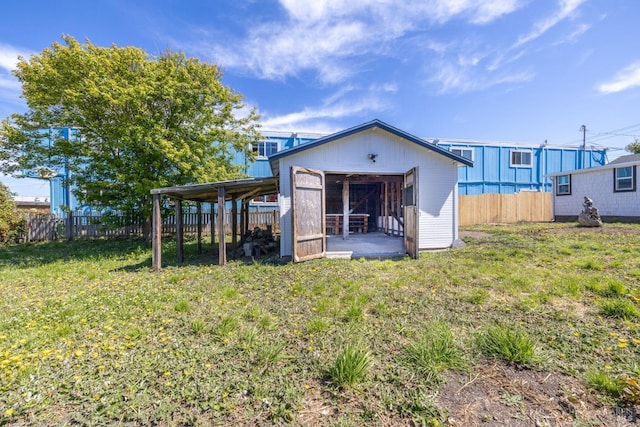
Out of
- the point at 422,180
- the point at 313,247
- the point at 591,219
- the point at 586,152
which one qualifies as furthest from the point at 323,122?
the point at 586,152

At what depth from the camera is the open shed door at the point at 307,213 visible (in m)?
6.88

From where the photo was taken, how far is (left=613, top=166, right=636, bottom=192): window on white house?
13945 mm

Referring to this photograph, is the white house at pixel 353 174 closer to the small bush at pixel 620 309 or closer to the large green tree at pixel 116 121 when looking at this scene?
the large green tree at pixel 116 121

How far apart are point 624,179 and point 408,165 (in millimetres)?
14343

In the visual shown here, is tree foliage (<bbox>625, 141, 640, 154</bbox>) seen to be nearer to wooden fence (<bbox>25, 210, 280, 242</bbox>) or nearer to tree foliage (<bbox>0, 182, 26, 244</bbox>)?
wooden fence (<bbox>25, 210, 280, 242</bbox>)

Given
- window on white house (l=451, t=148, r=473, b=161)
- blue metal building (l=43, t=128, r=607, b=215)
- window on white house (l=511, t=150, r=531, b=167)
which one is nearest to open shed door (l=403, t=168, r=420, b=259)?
blue metal building (l=43, t=128, r=607, b=215)

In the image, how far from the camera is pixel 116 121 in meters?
9.98

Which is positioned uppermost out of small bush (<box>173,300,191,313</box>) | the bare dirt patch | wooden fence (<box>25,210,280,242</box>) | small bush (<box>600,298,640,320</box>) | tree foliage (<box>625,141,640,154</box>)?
tree foliage (<box>625,141,640,154</box>)

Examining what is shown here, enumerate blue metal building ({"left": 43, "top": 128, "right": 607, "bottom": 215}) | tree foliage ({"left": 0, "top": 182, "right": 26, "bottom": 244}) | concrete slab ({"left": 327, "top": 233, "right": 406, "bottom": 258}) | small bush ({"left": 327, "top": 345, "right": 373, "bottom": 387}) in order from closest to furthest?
small bush ({"left": 327, "top": 345, "right": 373, "bottom": 387})
concrete slab ({"left": 327, "top": 233, "right": 406, "bottom": 258})
tree foliage ({"left": 0, "top": 182, "right": 26, "bottom": 244})
blue metal building ({"left": 43, "top": 128, "right": 607, "bottom": 215})

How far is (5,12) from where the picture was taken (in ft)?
23.7

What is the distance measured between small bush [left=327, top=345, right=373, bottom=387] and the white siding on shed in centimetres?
611

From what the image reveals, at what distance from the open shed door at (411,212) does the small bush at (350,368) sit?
5.20 m

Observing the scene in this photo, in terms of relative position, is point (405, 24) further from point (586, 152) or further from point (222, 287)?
point (586, 152)

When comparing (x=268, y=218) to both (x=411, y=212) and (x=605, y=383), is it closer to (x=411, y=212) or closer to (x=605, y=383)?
(x=411, y=212)
